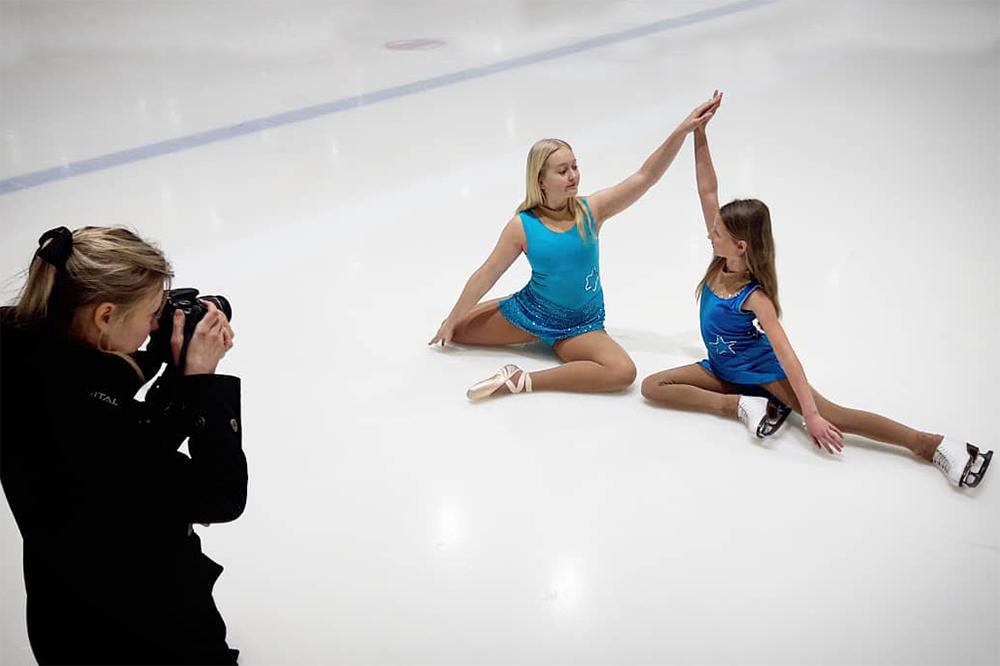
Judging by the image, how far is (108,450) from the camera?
4.57ft

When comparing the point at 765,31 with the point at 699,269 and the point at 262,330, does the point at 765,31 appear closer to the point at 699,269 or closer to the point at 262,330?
the point at 699,269

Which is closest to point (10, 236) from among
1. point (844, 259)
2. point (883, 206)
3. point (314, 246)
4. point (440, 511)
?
point (314, 246)

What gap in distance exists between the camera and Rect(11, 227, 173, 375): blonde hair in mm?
1384

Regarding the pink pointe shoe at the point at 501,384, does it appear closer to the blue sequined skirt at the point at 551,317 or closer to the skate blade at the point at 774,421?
the blue sequined skirt at the point at 551,317

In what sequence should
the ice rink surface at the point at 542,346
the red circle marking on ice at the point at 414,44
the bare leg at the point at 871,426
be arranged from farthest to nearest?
the red circle marking on ice at the point at 414,44 < the bare leg at the point at 871,426 < the ice rink surface at the point at 542,346

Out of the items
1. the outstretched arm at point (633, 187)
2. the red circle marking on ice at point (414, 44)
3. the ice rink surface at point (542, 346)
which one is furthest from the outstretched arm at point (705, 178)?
the red circle marking on ice at point (414, 44)

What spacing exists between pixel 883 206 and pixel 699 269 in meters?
1.12

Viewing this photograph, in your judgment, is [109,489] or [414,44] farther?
[414,44]

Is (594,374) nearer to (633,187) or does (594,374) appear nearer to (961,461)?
(633,187)

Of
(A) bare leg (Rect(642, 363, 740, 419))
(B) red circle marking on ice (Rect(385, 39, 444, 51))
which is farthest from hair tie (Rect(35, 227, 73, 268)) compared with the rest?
(B) red circle marking on ice (Rect(385, 39, 444, 51))

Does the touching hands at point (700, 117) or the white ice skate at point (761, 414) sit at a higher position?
the touching hands at point (700, 117)

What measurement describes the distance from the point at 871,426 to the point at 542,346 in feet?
3.71

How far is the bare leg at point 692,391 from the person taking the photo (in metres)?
2.77

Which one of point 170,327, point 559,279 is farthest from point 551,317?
point 170,327
